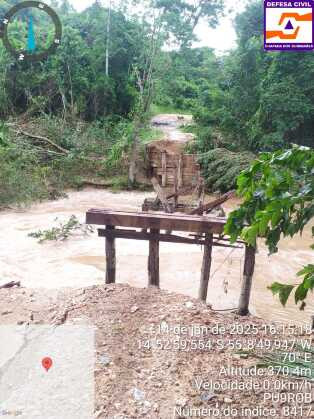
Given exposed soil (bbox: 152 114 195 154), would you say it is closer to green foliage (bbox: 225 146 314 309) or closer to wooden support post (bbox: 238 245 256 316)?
wooden support post (bbox: 238 245 256 316)

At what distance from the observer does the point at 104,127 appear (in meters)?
21.0

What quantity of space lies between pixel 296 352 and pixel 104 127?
63.0 ft

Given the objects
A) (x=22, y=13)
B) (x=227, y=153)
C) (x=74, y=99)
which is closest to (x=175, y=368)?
(x=227, y=153)

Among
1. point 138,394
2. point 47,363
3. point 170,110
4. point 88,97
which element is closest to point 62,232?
point 47,363

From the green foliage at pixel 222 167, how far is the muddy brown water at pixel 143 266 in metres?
4.32

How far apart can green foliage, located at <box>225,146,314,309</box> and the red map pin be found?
183 centimetres

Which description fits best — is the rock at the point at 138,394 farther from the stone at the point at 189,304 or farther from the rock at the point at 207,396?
the stone at the point at 189,304

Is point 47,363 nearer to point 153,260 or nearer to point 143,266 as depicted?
point 153,260

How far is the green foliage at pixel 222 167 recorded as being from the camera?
15805 millimetres

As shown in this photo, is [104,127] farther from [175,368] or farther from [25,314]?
[175,368]

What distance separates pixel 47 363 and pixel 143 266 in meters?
5.97

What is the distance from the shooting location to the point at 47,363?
3064mm

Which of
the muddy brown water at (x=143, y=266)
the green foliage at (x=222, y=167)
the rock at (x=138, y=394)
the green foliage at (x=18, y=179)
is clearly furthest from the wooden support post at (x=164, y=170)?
the rock at (x=138, y=394)

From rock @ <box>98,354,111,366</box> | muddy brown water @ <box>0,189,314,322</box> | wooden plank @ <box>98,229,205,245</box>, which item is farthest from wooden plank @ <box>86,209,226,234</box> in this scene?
muddy brown water @ <box>0,189,314,322</box>
